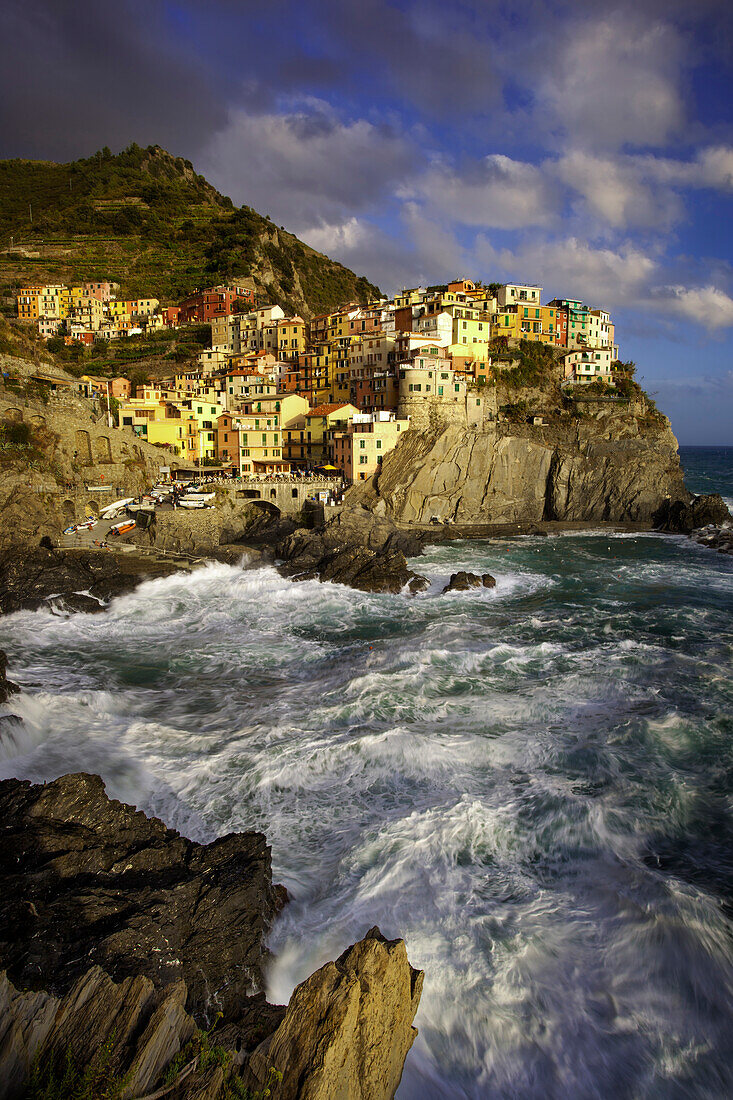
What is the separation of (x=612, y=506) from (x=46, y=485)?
131 ft

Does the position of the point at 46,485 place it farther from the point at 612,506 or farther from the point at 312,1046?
the point at 612,506

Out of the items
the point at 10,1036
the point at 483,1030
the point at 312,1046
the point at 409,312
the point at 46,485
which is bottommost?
the point at 483,1030

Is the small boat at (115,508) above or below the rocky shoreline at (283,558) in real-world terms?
above

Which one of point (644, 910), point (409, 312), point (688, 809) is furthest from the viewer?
point (409, 312)

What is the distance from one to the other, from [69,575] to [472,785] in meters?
→ 23.3

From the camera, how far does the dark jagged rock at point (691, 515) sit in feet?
150

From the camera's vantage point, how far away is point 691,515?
45.9 m

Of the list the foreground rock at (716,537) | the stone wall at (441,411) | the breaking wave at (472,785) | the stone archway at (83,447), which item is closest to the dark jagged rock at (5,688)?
the breaking wave at (472,785)

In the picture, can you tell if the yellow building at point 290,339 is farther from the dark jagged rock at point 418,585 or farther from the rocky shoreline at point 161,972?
the rocky shoreline at point 161,972

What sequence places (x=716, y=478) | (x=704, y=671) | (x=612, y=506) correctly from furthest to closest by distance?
(x=716, y=478) → (x=612, y=506) → (x=704, y=671)

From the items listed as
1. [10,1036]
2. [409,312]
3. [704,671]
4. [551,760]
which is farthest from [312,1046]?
[409,312]

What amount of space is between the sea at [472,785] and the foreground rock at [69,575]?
117 centimetres

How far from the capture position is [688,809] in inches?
519

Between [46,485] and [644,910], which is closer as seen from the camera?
[644,910]
